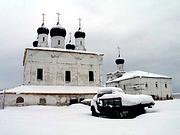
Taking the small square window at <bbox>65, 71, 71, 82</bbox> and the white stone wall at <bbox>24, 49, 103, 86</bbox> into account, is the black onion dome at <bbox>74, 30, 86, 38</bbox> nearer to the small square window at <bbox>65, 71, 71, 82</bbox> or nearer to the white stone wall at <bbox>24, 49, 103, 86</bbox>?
the white stone wall at <bbox>24, 49, 103, 86</bbox>

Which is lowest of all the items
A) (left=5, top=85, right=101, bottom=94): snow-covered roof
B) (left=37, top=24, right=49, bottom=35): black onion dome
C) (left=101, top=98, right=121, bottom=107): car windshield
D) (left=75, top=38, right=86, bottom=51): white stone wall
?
(left=101, top=98, right=121, bottom=107): car windshield

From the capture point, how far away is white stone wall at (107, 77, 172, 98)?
49438 mm

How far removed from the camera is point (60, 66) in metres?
34.3

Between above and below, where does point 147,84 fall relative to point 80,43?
below

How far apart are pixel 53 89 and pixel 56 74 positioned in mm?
2702

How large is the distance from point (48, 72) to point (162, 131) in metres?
25.8

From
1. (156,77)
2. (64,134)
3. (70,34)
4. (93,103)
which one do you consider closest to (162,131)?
(64,134)

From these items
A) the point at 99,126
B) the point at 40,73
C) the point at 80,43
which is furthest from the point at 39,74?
the point at 99,126

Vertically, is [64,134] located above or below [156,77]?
below

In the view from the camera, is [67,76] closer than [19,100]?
No

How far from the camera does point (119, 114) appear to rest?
16.1 m

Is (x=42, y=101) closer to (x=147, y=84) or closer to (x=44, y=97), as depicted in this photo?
(x=44, y=97)

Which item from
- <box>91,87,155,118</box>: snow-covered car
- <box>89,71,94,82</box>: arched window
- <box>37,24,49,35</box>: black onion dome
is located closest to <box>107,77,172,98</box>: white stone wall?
<box>89,71,94,82</box>: arched window

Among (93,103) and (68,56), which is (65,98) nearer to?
(68,56)
